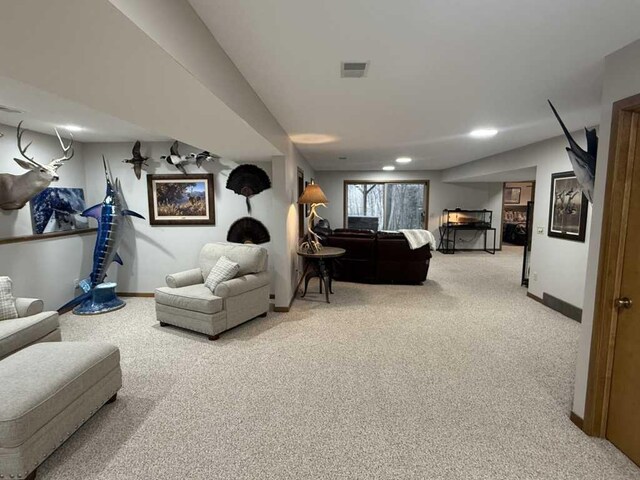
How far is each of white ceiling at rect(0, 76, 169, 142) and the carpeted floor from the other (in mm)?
2316

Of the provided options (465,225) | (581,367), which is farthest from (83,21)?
(465,225)

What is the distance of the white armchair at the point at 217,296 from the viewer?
3.27 metres

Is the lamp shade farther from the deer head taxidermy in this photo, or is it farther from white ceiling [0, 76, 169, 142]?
the deer head taxidermy

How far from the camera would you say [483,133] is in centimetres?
388

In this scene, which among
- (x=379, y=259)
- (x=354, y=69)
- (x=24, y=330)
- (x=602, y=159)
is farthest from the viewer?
(x=379, y=259)

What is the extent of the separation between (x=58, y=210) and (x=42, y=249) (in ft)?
1.84

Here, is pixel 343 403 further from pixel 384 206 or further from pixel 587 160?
pixel 384 206

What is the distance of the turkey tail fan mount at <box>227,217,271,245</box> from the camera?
177 inches

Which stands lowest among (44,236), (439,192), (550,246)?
(550,246)

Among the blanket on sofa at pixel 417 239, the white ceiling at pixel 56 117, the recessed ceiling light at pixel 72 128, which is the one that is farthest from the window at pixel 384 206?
the recessed ceiling light at pixel 72 128

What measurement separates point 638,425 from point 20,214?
5713mm

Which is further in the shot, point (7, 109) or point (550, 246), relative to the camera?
point (550, 246)

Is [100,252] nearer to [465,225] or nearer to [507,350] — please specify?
[507,350]

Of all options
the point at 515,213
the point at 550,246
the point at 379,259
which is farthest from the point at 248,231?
the point at 515,213
